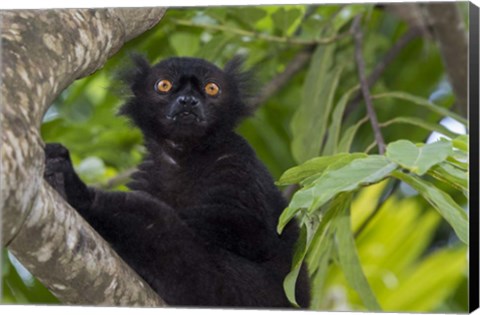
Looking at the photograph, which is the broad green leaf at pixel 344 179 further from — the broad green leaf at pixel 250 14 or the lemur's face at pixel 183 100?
the broad green leaf at pixel 250 14

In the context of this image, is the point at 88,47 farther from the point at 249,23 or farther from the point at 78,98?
the point at 78,98

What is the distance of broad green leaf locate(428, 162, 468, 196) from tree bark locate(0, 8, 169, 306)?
121 centimetres

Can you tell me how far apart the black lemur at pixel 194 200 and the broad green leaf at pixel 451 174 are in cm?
98

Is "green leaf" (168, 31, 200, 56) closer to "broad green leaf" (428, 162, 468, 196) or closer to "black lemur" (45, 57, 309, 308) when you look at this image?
"black lemur" (45, 57, 309, 308)

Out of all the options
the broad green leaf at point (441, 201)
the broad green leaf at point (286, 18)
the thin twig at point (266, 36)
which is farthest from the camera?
the thin twig at point (266, 36)

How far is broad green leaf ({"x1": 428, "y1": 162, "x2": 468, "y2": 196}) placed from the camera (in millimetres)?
3438

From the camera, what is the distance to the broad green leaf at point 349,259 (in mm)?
4504

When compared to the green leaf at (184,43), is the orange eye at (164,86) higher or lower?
lower

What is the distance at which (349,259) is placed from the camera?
4.62 m

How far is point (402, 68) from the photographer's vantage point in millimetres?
6648

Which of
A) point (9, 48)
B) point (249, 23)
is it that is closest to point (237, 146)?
point (249, 23)

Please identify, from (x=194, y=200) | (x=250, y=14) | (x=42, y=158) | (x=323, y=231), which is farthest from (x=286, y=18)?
(x=42, y=158)

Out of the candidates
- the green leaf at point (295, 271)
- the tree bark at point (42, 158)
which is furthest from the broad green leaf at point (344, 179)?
the tree bark at point (42, 158)

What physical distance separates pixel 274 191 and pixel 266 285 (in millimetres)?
487
